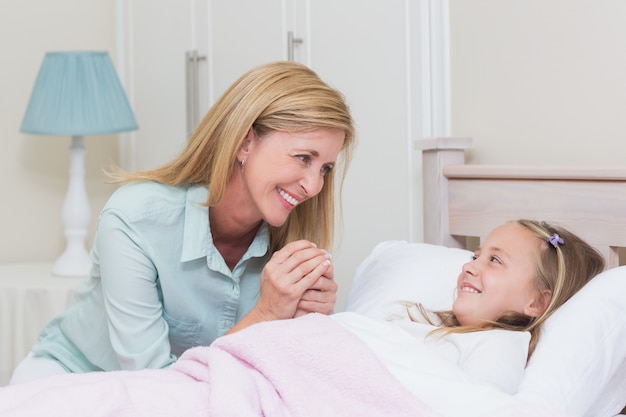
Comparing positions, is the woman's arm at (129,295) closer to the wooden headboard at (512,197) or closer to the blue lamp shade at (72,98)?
the wooden headboard at (512,197)

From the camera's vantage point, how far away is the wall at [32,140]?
314 cm

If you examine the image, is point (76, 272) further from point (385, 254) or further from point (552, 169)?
point (552, 169)

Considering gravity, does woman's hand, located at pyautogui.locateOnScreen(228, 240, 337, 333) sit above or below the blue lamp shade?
below

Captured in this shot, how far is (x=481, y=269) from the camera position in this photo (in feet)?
5.17

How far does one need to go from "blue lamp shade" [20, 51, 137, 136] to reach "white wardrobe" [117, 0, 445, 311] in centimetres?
27

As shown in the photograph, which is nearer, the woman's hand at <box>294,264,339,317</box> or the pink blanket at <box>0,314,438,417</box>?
the pink blanket at <box>0,314,438,417</box>

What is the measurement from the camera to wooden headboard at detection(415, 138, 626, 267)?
64.9 inches

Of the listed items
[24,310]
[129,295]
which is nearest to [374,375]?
[129,295]

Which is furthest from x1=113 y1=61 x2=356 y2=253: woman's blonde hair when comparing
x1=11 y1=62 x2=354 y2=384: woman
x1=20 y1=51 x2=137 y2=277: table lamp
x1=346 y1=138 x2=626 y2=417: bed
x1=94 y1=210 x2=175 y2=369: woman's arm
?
x1=20 y1=51 x2=137 y2=277: table lamp

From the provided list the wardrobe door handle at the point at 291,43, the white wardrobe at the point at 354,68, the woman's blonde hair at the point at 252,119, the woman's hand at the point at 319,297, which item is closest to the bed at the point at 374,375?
the woman's hand at the point at 319,297

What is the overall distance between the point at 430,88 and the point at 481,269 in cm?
72

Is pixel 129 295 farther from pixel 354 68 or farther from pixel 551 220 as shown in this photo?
pixel 354 68

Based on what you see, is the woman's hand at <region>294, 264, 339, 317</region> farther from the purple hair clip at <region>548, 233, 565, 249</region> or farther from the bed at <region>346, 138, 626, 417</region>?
the purple hair clip at <region>548, 233, 565, 249</region>

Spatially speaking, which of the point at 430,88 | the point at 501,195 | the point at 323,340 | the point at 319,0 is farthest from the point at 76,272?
the point at 323,340
